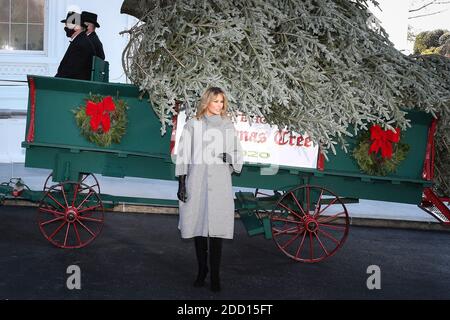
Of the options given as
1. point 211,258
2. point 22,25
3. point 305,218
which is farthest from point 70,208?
point 22,25

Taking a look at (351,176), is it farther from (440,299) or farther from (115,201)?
(115,201)

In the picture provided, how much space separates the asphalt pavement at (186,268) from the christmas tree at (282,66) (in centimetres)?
136

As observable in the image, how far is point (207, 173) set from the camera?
5723 millimetres

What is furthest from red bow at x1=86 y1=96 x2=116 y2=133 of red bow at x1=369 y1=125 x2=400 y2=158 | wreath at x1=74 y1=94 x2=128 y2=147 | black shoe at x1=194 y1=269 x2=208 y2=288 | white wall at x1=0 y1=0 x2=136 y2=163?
white wall at x1=0 y1=0 x2=136 y2=163

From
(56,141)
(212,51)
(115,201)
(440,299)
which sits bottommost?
(440,299)

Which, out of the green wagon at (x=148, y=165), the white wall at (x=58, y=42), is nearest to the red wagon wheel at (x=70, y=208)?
the green wagon at (x=148, y=165)

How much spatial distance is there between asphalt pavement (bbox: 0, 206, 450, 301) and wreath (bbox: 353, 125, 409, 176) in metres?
1.07

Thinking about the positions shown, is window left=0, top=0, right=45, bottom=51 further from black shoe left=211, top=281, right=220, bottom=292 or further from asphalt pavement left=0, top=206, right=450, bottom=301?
black shoe left=211, top=281, right=220, bottom=292

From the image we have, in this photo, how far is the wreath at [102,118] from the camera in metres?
6.66

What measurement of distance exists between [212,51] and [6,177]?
5929 mm

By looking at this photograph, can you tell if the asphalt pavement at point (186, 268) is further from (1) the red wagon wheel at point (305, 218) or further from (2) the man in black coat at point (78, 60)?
(2) the man in black coat at point (78, 60)

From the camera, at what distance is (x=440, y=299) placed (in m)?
5.93

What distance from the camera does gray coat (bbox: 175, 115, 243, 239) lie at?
18.7 feet
